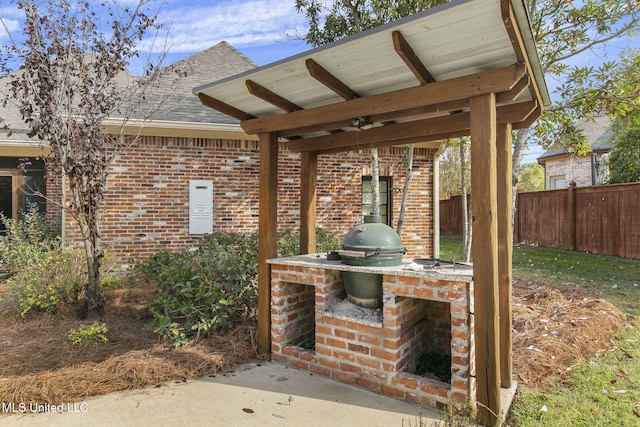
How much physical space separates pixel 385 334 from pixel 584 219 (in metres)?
10.3

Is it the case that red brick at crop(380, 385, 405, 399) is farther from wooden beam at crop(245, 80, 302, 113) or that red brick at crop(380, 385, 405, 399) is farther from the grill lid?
wooden beam at crop(245, 80, 302, 113)

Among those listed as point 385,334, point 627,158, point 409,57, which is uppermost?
point 627,158

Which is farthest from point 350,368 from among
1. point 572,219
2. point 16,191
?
point 572,219

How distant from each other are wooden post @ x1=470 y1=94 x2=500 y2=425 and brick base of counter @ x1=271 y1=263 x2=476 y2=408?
135 mm

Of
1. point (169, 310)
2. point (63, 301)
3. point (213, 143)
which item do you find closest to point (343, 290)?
point (169, 310)

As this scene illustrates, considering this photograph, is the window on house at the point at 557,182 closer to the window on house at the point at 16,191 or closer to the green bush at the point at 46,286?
the green bush at the point at 46,286

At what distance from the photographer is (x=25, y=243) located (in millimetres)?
6430

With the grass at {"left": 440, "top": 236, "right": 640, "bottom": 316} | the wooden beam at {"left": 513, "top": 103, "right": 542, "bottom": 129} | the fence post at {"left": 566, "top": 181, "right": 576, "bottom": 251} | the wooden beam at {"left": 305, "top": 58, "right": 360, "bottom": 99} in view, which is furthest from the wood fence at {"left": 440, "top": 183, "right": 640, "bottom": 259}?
the wooden beam at {"left": 305, "top": 58, "right": 360, "bottom": 99}

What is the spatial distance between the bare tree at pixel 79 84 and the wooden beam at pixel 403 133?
2377 millimetres

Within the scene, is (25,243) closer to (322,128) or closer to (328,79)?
(322,128)

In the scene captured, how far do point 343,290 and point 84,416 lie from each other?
2.24 metres

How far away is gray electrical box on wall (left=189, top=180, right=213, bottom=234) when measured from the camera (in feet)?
24.8

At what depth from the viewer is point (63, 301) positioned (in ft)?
15.6

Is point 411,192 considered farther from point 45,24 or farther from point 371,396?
point 45,24
